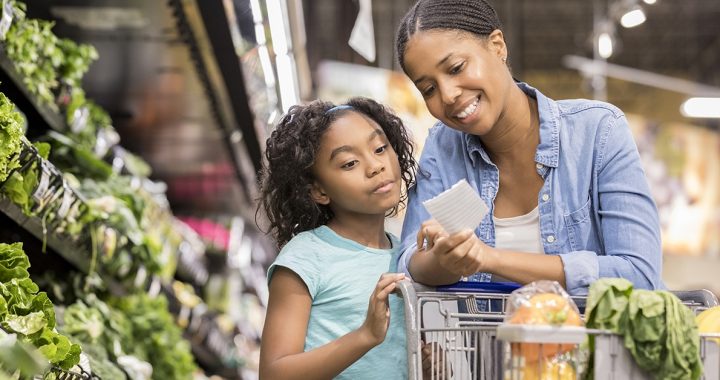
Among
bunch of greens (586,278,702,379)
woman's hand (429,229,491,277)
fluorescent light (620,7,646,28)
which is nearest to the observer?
bunch of greens (586,278,702,379)

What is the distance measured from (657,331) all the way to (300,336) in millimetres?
844

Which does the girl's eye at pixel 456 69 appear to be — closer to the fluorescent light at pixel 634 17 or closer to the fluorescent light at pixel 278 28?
the fluorescent light at pixel 278 28

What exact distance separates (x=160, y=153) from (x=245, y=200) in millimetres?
1608

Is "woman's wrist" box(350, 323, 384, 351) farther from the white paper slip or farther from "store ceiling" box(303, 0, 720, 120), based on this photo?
"store ceiling" box(303, 0, 720, 120)

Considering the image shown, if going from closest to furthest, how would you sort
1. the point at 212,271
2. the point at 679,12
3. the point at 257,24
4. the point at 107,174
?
the point at 257,24, the point at 107,174, the point at 212,271, the point at 679,12

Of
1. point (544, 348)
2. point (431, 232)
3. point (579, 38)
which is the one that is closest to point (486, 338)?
point (544, 348)

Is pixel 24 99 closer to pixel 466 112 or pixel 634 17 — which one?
pixel 466 112

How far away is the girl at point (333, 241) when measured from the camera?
2.19m

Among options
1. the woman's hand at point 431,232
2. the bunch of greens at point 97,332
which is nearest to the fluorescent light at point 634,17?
the bunch of greens at point 97,332

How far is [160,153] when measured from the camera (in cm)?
605

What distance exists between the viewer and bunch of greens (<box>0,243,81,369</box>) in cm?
242

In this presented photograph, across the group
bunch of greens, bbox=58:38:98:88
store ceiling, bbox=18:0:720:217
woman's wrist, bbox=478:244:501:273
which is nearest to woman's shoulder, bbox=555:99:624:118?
woman's wrist, bbox=478:244:501:273

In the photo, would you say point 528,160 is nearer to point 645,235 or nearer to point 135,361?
point 645,235

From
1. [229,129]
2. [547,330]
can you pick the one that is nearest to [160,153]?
[229,129]
